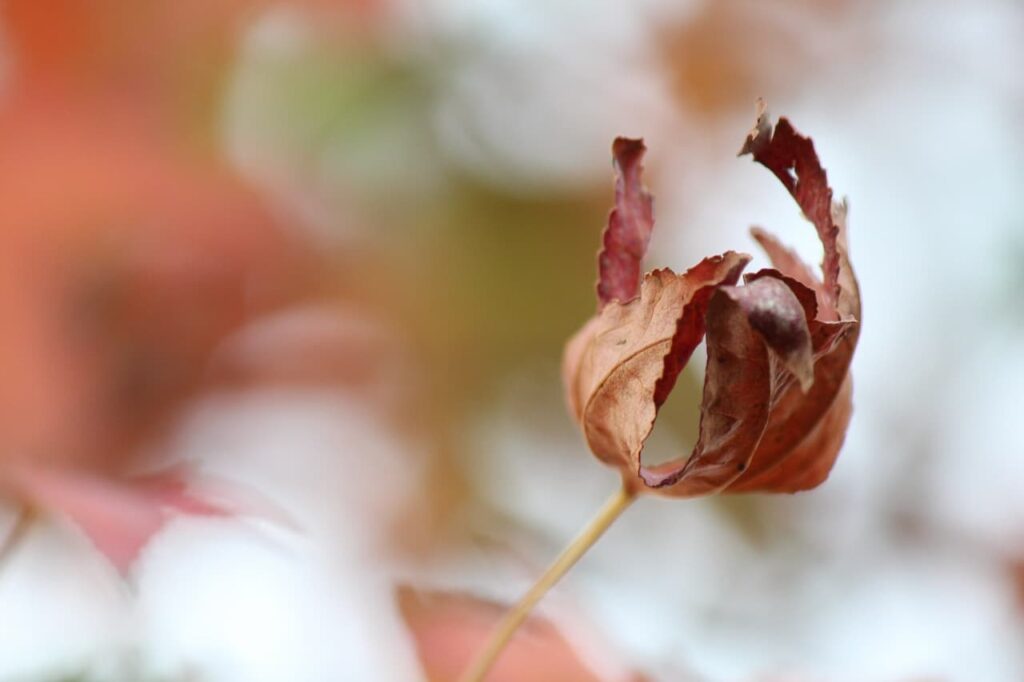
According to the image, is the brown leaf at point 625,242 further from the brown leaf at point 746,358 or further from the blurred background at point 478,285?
the blurred background at point 478,285

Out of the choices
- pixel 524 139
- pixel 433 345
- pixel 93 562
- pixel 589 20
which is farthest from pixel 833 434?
pixel 589 20

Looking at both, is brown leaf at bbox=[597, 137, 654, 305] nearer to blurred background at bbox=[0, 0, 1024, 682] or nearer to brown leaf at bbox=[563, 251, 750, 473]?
brown leaf at bbox=[563, 251, 750, 473]

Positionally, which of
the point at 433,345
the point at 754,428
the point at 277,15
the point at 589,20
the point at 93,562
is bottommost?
the point at 93,562

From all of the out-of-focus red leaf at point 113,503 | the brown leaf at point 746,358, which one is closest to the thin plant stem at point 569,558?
the brown leaf at point 746,358

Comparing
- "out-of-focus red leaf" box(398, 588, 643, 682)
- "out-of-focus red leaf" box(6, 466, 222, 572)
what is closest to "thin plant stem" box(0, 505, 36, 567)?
Answer: "out-of-focus red leaf" box(6, 466, 222, 572)

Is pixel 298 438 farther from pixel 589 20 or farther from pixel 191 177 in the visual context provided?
pixel 589 20

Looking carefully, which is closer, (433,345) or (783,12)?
(433,345)

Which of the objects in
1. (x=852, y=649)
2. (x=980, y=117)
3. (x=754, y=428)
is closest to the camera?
(x=754, y=428)
